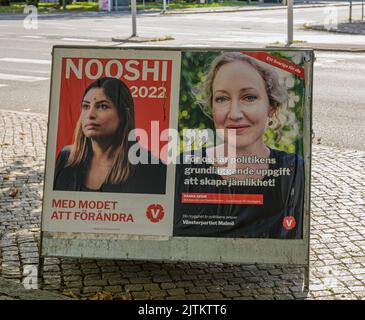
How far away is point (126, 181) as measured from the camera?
5820 mm

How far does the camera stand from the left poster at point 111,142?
5777 mm

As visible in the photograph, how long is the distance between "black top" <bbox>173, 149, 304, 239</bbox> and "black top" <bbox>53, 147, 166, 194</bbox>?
5.9 inches

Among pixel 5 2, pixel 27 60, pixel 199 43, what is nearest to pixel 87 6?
pixel 5 2

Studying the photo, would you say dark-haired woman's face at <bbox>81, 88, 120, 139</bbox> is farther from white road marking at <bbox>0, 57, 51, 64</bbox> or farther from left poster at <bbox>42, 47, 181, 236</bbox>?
white road marking at <bbox>0, 57, 51, 64</bbox>

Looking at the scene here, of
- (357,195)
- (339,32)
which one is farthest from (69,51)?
(339,32)

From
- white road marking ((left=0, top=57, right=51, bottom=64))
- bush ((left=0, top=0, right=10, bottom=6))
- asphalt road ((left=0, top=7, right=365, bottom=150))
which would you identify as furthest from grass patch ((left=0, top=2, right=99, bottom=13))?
white road marking ((left=0, top=57, right=51, bottom=64))

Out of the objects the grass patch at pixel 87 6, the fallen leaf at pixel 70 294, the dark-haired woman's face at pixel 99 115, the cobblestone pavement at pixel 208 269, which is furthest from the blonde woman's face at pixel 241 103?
the grass patch at pixel 87 6

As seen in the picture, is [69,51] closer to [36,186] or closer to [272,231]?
[272,231]

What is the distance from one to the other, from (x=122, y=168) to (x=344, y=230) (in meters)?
2.29

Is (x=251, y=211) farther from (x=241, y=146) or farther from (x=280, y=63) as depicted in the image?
(x=280, y=63)

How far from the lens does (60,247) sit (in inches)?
231

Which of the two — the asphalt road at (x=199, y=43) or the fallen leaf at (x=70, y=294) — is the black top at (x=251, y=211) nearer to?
the fallen leaf at (x=70, y=294)

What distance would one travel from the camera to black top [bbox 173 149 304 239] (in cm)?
570
